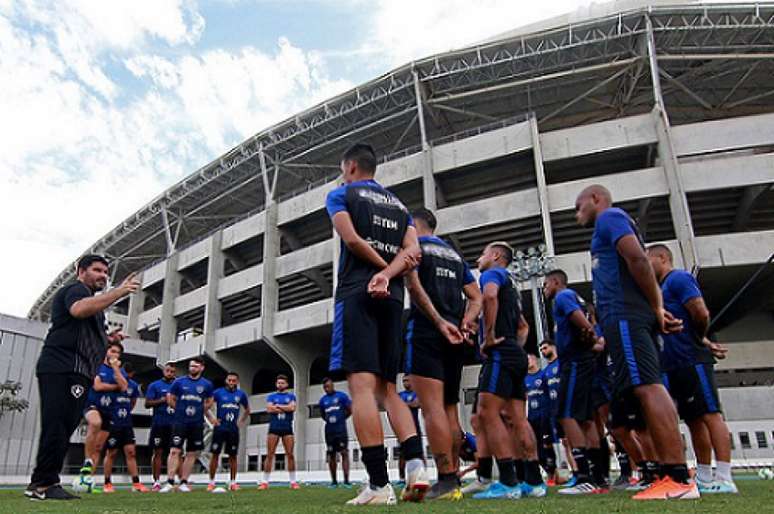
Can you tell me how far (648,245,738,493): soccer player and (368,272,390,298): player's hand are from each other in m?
2.59

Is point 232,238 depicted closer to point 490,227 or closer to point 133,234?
point 133,234

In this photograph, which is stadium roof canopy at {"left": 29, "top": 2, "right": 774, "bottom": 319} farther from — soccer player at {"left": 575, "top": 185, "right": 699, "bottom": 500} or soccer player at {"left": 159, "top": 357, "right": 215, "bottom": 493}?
soccer player at {"left": 575, "top": 185, "right": 699, "bottom": 500}

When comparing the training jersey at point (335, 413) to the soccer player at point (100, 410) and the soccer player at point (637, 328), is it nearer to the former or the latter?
the soccer player at point (100, 410)

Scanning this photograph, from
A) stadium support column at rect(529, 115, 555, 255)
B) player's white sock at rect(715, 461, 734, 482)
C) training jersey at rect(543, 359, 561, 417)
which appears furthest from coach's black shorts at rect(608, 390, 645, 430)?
stadium support column at rect(529, 115, 555, 255)

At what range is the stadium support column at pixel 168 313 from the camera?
31.4m

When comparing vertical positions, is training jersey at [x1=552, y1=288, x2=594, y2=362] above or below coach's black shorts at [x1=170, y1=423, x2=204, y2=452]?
above

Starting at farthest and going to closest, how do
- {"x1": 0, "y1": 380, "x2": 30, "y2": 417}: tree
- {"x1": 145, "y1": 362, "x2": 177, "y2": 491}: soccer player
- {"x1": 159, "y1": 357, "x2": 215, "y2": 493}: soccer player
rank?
1. {"x1": 0, "y1": 380, "x2": 30, "y2": 417}: tree
2. {"x1": 145, "y1": 362, "x2": 177, "y2": 491}: soccer player
3. {"x1": 159, "y1": 357, "x2": 215, "y2": 493}: soccer player

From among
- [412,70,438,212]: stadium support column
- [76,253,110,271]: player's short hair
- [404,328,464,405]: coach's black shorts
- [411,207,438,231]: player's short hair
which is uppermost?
[412,70,438,212]: stadium support column

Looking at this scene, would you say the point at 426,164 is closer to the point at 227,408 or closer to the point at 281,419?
the point at 281,419

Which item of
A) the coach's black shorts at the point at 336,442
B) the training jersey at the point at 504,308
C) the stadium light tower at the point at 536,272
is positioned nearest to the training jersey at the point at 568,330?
the training jersey at the point at 504,308

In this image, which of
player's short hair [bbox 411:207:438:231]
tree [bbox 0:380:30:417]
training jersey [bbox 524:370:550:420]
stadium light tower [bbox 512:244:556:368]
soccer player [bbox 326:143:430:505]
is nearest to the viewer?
soccer player [bbox 326:143:430:505]

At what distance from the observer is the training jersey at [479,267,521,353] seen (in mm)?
4328

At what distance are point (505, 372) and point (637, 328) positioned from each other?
115cm

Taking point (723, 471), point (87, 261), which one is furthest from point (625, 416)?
point (87, 261)
